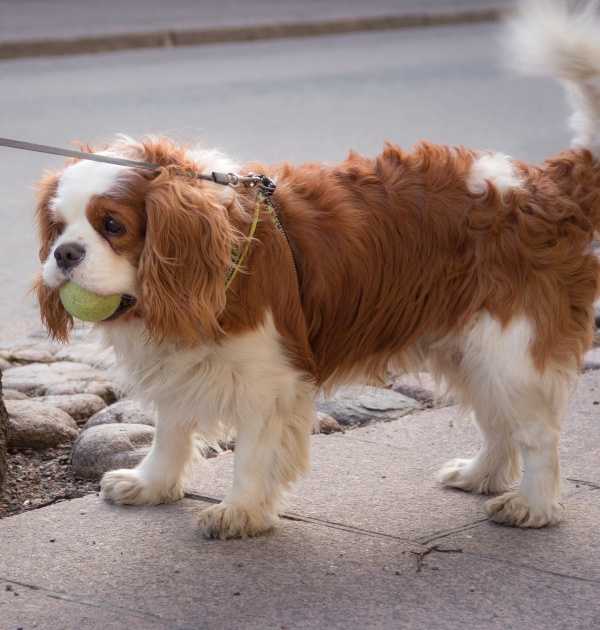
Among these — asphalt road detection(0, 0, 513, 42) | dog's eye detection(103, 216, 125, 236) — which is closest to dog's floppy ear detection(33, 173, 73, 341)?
dog's eye detection(103, 216, 125, 236)

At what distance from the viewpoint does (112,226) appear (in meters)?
3.99

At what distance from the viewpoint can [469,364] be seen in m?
4.48

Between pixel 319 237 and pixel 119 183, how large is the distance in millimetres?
708

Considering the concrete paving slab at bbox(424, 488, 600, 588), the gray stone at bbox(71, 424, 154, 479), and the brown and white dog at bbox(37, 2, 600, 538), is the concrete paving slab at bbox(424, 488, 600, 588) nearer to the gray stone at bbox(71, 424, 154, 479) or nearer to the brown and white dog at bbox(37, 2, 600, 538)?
the brown and white dog at bbox(37, 2, 600, 538)

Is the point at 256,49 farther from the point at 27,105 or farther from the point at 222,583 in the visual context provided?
the point at 222,583

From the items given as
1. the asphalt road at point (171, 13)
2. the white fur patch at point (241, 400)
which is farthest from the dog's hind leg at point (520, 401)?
the asphalt road at point (171, 13)

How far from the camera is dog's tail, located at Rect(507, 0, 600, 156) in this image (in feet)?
14.9

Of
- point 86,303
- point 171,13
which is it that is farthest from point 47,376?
point 171,13

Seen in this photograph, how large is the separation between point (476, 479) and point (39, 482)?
5.34 ft

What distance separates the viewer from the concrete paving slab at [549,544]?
4.16 meters

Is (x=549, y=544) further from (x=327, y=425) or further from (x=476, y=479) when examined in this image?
(x=327, y=425)

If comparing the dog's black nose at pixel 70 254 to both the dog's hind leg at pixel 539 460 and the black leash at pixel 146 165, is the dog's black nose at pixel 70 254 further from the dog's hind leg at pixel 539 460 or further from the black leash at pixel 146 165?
the dog's hind leg at pixel 539 460

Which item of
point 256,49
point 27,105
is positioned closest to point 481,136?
point 27,105

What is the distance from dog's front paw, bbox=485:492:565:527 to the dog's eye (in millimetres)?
1609
